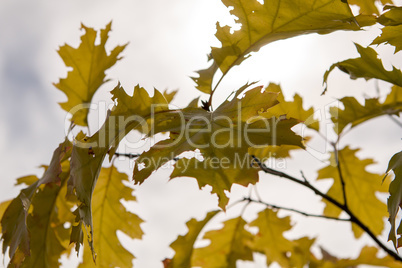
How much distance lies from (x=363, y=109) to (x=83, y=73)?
1041 mm

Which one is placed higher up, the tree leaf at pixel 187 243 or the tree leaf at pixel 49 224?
the tree leaf at pixel 49 224

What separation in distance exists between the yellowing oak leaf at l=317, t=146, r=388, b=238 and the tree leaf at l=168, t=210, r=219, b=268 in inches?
23.6

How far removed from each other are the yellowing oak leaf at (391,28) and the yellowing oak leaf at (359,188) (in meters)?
0.93

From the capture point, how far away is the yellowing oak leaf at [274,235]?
6.20ft

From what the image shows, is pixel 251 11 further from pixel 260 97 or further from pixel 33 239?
pixel 33 239

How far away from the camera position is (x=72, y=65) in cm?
163

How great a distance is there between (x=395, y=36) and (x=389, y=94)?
0.59 metres

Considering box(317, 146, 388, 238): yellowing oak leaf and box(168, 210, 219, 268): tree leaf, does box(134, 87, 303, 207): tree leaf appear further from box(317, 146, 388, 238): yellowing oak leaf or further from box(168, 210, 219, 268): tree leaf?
box(317, 146, 388, 238): yellowing oak leaf

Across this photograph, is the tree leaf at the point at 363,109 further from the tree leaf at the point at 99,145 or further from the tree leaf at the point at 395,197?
the tree leaf at the point at 99,145

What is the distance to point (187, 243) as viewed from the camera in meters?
1.75

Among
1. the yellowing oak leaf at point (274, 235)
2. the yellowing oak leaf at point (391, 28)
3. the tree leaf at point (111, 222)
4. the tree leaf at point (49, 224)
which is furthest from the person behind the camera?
the yellowing oak leaf at point (274, 235)

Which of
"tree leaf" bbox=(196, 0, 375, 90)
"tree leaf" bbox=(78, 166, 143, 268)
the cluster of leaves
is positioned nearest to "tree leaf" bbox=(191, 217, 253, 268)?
the cluster of leaves

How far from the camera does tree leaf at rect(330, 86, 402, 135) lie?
149 cm

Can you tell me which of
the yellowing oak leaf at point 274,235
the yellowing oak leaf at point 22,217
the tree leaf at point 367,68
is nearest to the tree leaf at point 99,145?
the yellowing oak leaf at point 22,217
